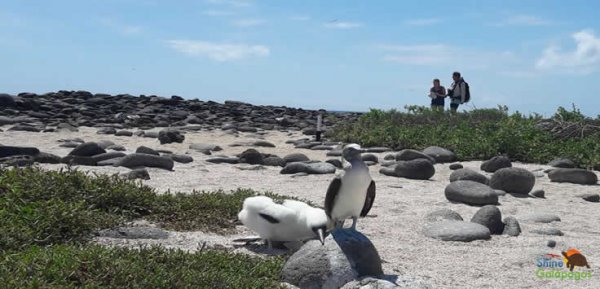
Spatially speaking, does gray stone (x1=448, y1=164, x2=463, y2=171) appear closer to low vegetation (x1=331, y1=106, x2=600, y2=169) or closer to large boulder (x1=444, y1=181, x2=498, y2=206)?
low vegetation (x1=331, y1=106, x2=600, y2=169)

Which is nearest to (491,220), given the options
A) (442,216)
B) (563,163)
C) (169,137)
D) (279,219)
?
(442,216)

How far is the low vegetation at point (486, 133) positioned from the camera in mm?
12742

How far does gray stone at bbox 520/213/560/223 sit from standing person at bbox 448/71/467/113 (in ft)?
32.5

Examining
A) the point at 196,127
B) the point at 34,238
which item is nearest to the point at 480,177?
the point at 34,238

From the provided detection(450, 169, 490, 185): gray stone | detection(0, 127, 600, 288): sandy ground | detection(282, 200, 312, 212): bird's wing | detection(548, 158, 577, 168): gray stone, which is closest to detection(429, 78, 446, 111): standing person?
detection(0, 127, 600, 288): sandy ground

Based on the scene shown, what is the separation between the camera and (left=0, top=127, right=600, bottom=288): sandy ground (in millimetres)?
5320

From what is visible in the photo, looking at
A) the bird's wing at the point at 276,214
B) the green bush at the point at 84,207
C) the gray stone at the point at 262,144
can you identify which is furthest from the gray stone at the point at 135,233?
the gray stone at the point at 262,144

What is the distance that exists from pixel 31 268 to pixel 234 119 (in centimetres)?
1959

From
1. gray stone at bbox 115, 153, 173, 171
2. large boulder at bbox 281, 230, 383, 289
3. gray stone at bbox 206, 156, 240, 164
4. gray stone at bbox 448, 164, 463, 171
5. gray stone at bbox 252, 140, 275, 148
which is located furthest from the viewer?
gray stone at bbox 252, 140, 275, 148

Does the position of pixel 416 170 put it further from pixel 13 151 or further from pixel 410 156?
pixel 13 151

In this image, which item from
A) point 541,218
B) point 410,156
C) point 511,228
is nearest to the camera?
point 511,228

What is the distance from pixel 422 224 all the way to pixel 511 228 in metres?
0.89

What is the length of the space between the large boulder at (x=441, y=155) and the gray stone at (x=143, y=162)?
5154mm

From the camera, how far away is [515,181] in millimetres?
9422
